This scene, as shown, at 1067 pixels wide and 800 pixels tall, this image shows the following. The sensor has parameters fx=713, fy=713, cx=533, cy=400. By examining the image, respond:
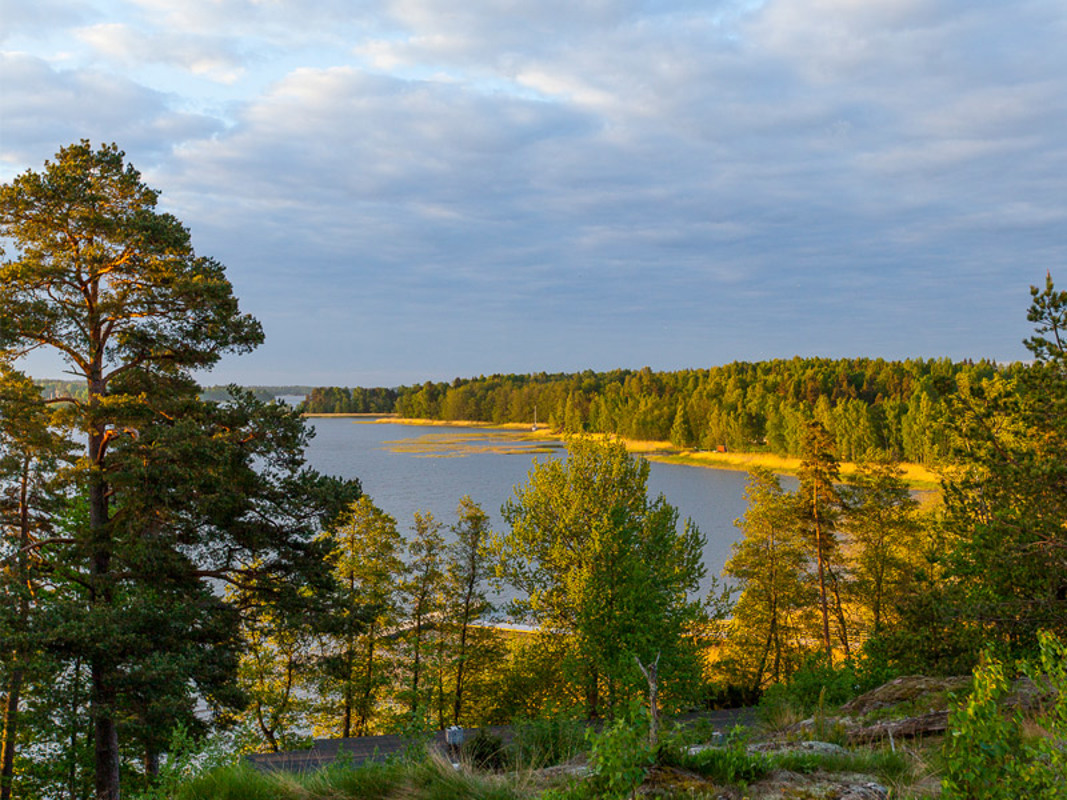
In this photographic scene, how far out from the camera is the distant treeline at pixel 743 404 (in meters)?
84.6

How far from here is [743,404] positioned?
369 ft

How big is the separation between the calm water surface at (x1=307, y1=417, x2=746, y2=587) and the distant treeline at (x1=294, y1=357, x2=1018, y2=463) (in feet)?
28.5

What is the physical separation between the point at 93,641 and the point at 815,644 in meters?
24.6

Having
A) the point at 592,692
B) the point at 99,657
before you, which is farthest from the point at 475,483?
the point at 99,657

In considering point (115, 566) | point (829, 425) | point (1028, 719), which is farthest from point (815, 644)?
point (829, 425)

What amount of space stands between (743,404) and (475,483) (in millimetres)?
67212

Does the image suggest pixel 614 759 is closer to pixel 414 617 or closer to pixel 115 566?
pixel 115 566

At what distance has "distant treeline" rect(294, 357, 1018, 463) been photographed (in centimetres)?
8456

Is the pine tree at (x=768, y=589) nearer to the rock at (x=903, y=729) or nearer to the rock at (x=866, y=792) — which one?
the rock at (x=903, y=729)

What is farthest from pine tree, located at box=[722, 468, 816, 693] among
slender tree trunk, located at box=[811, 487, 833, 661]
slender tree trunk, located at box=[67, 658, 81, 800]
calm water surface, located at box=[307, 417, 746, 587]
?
slender tree trunk, located at box=[67, 658, 81, 800]

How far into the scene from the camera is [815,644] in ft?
87.6

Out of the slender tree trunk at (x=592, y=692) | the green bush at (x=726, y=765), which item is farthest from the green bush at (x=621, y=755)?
the slender tree trunk at (x=592, y=692)

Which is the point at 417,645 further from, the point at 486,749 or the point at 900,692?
the point at 900,692

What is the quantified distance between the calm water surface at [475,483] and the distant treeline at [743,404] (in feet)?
28.5
